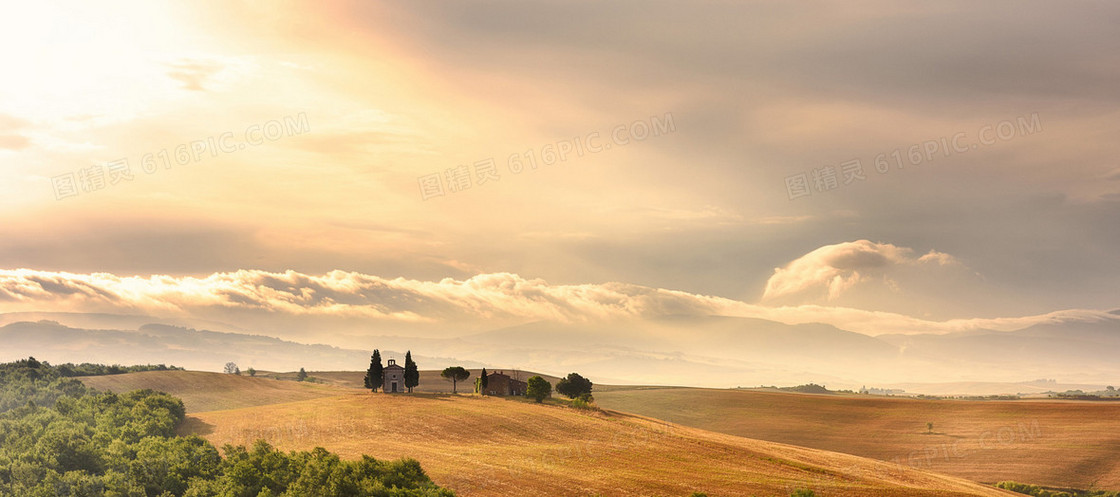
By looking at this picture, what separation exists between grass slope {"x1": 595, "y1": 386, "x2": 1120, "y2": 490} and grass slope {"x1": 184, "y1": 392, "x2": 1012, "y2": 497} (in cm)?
3268

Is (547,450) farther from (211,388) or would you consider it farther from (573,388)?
(211,388)

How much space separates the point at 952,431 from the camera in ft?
500

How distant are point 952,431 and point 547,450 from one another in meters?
101

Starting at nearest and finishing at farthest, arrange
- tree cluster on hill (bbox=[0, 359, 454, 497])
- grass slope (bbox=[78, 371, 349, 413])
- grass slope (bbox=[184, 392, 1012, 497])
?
tree cluster on hill (bbox=[0, 359, 454, 497])
grass slope (bbox=[184, 392, 1012, 497])
grass slope (bbox=[78, 371, 349, 413])

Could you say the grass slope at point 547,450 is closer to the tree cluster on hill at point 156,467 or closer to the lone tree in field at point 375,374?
the lone tree in field at point 375,374

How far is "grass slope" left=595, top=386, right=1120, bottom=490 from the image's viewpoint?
392 feet

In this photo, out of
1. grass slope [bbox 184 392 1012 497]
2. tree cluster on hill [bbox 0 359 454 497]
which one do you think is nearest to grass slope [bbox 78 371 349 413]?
grass slope [bbox 184 392 1012 497]

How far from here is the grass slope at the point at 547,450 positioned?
73375 millimetres

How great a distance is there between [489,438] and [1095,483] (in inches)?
3610

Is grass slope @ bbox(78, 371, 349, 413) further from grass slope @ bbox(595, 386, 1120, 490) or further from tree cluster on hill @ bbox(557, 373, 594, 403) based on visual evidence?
grass slope @ bbox(595, 386, 1120, 490)

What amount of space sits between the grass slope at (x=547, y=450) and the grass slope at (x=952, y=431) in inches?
1287

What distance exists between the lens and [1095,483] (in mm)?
112562

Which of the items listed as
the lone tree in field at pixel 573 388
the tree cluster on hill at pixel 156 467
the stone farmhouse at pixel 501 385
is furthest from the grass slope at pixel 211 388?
the lone tree in field at pixel 573 388

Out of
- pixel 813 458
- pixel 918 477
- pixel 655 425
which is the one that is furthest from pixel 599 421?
pixel 918 477
